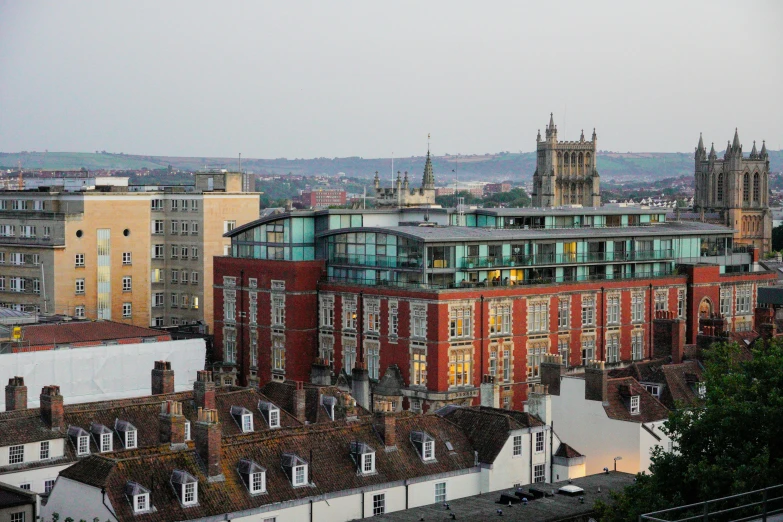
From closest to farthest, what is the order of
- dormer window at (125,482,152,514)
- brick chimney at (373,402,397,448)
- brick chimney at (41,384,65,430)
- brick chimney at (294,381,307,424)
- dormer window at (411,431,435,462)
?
1. dormer window at (125,482,152,514)
2. brick chimney at (373,402,397,448)
3. brick chimney at (41,384,65,430)
4. dormer window at (411,431,435,462)
5. brick chimney at (294,381,307,424)

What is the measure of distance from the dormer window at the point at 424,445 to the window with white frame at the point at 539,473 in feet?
26.1

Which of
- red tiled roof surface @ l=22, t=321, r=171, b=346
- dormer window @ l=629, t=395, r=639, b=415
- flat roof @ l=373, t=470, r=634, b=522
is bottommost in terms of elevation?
flat roof @ l=373, t=470, r=634, b=522

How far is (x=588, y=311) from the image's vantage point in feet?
392

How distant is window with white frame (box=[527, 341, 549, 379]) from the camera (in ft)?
374

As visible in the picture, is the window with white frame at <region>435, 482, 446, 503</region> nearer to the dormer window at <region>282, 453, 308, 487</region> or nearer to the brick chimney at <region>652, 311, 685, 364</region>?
the dormer window at <region>282, 453, 308, 487</region>

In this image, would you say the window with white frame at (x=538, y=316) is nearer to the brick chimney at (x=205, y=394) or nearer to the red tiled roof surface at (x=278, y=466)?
the red tiled roof surface at (x=278, y=466)

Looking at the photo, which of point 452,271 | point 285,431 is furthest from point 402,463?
point 452,271

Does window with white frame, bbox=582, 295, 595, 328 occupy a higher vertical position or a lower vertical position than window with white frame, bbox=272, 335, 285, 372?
higher

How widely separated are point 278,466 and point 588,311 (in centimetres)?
5144

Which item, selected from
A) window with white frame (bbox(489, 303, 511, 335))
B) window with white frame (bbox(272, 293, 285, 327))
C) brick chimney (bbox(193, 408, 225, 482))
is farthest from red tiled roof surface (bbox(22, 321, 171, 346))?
brick chimney (bbox(193, 408, 225, 482))

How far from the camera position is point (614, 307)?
12194cm

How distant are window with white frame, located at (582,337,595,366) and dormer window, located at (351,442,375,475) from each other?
148 ft

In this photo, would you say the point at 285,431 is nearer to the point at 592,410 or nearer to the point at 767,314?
the point at 592,410

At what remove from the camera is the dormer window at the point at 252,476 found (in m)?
71.2
